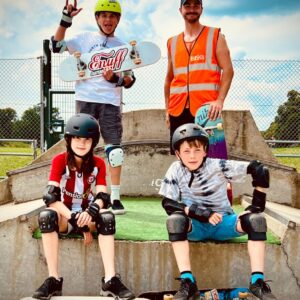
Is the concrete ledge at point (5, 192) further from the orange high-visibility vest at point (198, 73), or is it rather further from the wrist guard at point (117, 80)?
the orange high-visibility vest at point (198, 73)

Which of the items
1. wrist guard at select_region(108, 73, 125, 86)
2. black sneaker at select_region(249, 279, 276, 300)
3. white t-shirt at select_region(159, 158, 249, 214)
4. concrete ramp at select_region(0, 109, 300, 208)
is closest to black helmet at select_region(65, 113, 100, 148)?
white t-shirt at select_region(159, 158, 249, 214)

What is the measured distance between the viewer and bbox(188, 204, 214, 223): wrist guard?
2.99m

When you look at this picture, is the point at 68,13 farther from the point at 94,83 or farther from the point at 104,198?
the point at 104,198

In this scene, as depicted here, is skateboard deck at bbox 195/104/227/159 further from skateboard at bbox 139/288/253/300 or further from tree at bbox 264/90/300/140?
tree at bbox 264/90/300/140

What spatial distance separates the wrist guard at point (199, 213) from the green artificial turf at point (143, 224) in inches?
18.6

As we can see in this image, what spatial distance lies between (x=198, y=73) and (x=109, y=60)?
3.11 ft

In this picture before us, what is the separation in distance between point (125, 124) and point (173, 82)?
6.67 ft

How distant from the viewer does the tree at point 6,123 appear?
8.30 metres

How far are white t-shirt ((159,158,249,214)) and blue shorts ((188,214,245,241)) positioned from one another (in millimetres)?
95

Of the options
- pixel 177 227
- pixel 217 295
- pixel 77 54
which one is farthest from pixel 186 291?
pixel 77 54

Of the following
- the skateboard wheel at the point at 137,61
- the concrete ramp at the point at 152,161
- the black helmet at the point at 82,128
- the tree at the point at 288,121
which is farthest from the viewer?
the tree at the point at 288,121

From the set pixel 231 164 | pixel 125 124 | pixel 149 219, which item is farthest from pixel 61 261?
pixel 125 124

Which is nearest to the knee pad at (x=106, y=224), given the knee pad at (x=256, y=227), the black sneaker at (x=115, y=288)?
the black sneaker at (x=115, y=288)

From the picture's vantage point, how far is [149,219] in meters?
4.17
